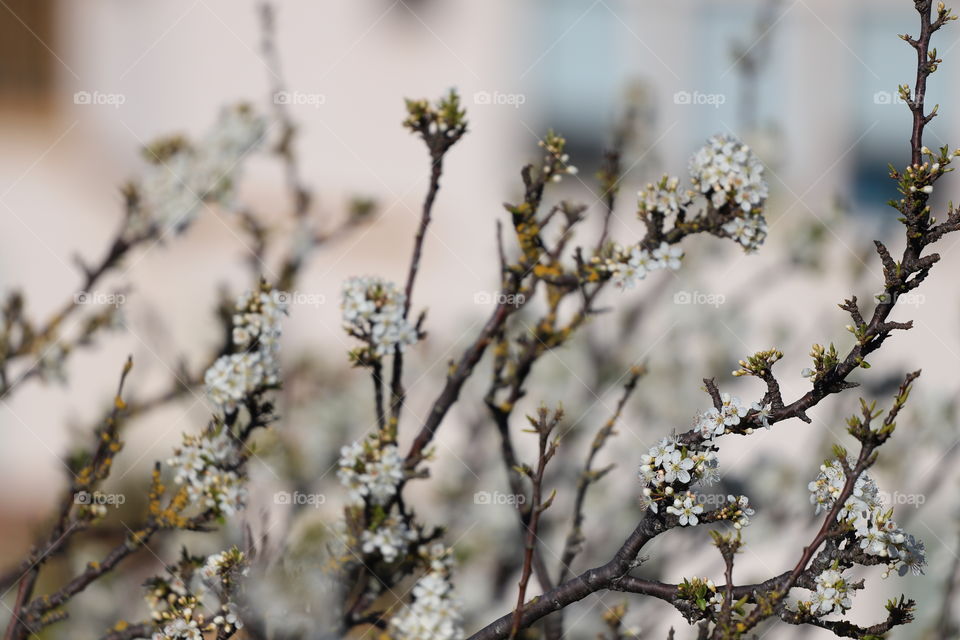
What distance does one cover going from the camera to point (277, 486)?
10.5 ft

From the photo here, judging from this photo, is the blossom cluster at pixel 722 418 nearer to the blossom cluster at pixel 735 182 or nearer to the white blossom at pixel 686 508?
the white blossom at pixel 686 508

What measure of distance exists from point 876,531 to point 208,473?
3.69 ft

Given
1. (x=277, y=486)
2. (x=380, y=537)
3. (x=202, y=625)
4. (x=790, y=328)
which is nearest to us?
(x=202, y=625)

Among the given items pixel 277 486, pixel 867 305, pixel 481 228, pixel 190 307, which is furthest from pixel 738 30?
pixel 277 486

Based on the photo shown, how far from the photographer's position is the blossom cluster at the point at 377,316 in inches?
71.5

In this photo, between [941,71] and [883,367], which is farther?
[941,71]

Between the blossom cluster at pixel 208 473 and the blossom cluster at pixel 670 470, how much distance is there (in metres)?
0.78

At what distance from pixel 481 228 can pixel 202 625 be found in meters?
4.54

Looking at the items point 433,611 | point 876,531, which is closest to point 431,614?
point 433,611

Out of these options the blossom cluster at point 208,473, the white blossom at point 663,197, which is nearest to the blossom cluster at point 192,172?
the blossom cluster at point 208,473

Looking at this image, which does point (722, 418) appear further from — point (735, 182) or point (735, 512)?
point (735, 182)

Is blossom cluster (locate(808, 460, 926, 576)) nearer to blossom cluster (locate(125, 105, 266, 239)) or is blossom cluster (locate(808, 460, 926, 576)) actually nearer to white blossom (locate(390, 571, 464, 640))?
white blossom (locate(390, 571, 464, 640))

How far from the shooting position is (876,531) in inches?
52.0

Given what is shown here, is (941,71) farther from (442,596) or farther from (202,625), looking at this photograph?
(202,625)
